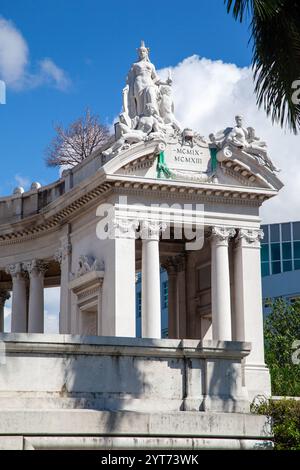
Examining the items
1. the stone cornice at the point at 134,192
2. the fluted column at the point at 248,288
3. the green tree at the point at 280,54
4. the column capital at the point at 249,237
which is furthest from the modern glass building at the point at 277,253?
the green tree at the point at 280,54

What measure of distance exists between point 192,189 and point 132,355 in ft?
91.3

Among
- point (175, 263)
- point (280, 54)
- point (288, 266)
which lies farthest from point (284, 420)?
point (288, 266)

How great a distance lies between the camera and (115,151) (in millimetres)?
45500

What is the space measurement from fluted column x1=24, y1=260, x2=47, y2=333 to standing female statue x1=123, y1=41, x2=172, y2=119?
427 inches

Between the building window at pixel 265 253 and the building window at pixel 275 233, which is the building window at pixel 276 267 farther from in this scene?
the building window at pixel 275 233

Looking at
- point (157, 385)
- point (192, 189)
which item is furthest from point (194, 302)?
point (157, 385)

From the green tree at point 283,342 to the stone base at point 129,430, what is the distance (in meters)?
36.0

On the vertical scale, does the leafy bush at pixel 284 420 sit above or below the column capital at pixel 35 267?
below

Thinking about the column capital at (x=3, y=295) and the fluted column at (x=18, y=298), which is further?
the column capital at (x=3, y=295)

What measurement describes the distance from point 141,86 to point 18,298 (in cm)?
1476

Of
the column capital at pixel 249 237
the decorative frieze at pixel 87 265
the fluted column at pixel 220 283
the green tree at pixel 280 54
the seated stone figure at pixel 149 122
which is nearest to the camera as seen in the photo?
the green tree at pixel 280 54

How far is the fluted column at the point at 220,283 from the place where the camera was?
46750mm

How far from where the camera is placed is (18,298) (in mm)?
55906

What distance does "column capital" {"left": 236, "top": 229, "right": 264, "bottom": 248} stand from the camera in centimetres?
4841
